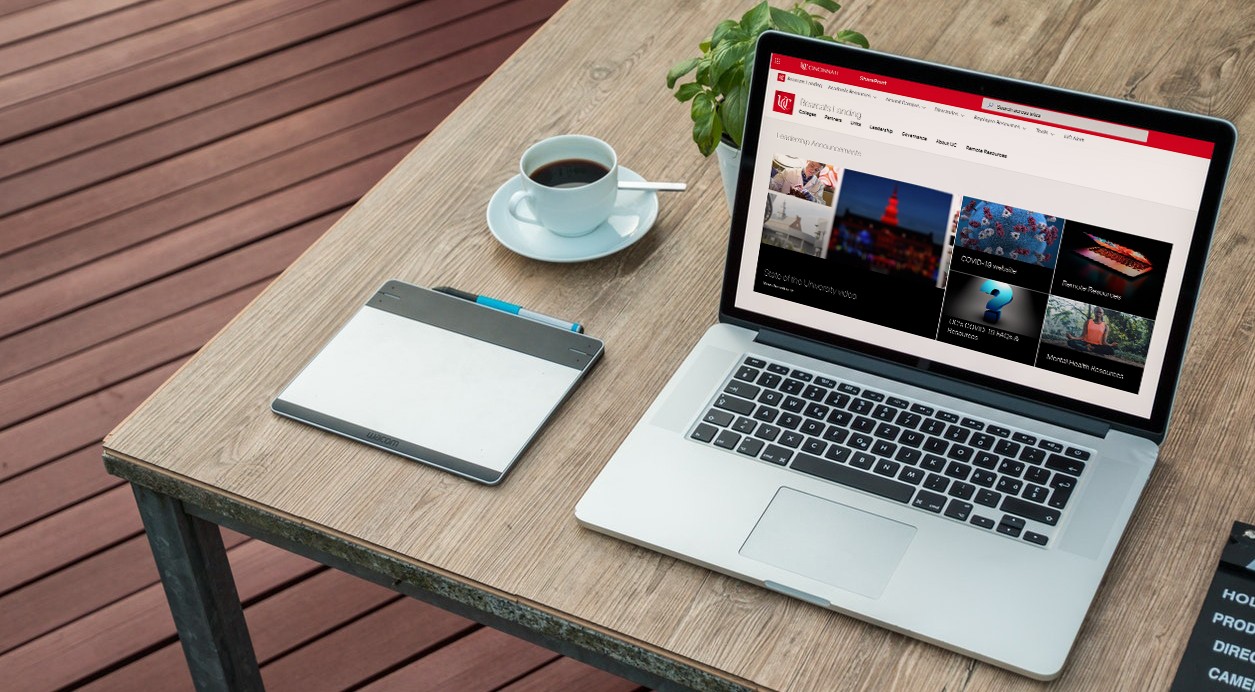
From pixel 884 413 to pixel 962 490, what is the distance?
3.9 inches

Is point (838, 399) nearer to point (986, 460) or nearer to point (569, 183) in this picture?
point (986, 460)

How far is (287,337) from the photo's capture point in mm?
1221

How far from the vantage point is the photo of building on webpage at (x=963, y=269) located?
1.00 m

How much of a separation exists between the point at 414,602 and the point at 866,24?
1020 mm

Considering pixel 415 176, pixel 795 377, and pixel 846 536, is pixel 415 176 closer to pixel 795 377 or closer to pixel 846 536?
pixel 795 377

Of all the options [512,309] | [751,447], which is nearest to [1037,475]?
[751,447]

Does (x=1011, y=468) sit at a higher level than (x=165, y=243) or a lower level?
higher

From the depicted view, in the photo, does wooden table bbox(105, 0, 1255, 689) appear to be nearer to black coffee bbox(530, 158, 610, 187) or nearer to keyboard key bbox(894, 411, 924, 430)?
black coffee bbox(530, 158, 610, 187)

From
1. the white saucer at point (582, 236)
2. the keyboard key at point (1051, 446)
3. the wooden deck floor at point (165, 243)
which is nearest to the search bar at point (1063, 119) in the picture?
the keyboard key at point (1051, 446)

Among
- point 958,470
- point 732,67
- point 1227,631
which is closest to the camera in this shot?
point 1227,631

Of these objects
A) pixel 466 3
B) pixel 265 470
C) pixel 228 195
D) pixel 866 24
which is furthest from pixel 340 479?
pixel 466 3

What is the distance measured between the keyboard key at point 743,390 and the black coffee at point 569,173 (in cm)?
29

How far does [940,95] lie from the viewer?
1.03 meters

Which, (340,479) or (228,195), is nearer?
(340,479)
